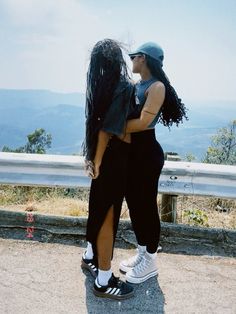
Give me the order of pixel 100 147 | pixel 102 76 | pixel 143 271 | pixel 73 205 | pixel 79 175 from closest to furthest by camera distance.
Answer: pixel 102 76
pixel 100 147
pixel 143 271
pixel 79 175
pixel 73 205

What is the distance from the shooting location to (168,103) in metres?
3.27

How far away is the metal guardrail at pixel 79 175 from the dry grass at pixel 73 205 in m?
0.61

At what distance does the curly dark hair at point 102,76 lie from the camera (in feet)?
9.37

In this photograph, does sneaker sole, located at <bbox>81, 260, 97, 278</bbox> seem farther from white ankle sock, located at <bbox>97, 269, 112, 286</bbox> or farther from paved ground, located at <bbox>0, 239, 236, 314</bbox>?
white ankle sock, located at <bbox>97, 269, 112, 286</bbox>

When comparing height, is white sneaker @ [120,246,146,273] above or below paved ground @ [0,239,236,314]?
above

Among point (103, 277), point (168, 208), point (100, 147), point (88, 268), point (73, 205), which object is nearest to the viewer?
point (100, 147)

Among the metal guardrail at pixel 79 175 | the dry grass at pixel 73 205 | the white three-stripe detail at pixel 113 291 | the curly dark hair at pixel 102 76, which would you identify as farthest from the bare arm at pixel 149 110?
the dry grass at pixel 73 205

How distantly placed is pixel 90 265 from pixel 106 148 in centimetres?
114

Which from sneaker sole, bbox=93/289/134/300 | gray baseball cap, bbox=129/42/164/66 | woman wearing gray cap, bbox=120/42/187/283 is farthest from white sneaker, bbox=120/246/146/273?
gray baseball cap, bbox=129/42/164/66

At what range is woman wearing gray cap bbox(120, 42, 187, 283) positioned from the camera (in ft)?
9.96

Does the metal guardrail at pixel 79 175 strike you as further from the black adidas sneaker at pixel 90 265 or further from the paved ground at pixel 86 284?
the black adidas sneaker at pixel 90 265

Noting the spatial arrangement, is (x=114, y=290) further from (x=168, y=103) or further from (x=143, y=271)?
(x=168, y=103)

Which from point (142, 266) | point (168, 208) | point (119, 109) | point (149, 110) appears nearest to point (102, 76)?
point (119, 109)

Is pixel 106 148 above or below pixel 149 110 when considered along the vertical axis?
below
